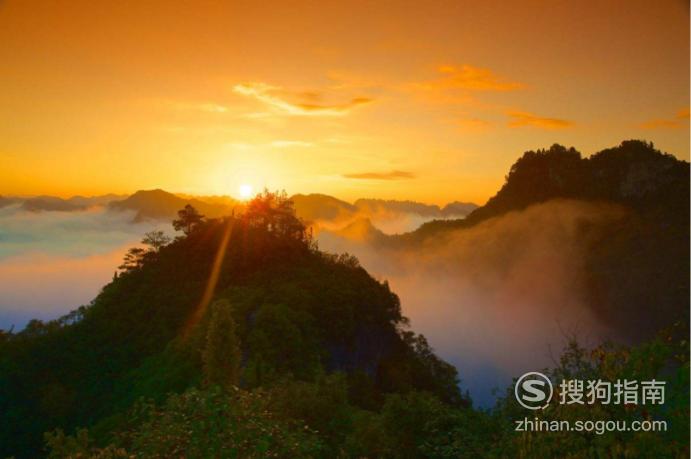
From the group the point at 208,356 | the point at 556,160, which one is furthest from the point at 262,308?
the point at 556,160

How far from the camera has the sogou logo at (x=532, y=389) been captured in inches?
674

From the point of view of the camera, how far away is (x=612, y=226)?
180m

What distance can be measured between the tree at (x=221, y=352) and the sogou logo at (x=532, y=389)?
1987cm

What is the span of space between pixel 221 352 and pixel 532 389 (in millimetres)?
21007

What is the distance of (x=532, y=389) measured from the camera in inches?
690

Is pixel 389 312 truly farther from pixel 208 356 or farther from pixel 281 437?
pixel 281 437

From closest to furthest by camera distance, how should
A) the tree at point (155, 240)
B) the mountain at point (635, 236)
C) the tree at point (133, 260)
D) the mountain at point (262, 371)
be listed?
the mountain at point (262, 371)
the tree at point (133, 260)
the tree at point (155, 240)
the mountain at point (635, 236)

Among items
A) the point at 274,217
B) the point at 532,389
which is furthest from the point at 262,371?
the point at 274,217

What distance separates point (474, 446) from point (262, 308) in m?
33.2

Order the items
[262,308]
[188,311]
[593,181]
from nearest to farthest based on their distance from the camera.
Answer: [262,308]
[188,311]
[593,181]

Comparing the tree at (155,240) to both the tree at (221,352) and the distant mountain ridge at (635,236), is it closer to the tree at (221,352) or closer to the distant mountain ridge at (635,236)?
the tree at (221,352)

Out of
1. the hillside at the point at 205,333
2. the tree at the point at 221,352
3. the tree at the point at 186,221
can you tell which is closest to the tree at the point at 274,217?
the hillside at the point at 205,333

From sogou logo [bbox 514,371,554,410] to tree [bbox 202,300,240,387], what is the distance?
19.9 meters

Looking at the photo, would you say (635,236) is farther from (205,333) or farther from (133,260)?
(205,333)
